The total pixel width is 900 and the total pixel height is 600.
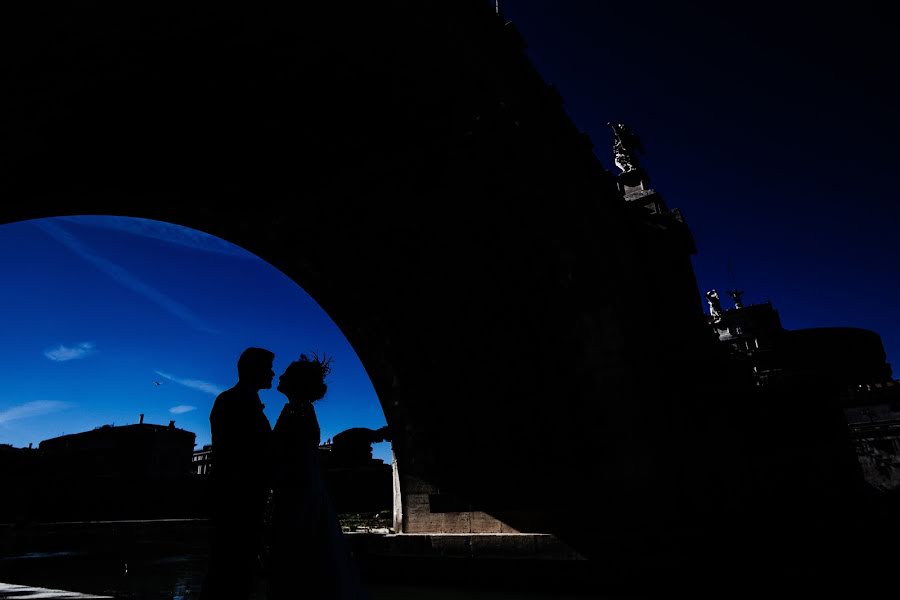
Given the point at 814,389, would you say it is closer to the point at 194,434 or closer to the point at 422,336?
A: the point at 422,336

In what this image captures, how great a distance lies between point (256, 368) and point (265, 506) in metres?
0.80

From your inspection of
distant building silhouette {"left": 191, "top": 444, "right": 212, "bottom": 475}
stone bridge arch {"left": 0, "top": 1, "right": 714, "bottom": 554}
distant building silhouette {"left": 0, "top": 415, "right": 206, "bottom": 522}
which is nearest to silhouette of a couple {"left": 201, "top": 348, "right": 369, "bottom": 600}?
stone bridge arch {"left": 0, "top": 1, "right": 714, "bottom": 554}

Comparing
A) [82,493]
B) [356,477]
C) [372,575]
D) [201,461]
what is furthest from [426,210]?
[201,461]

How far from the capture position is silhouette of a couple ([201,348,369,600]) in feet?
7.87

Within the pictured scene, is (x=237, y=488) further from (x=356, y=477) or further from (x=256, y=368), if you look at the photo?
(x=356, y=477)

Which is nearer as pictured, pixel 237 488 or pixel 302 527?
pixel 237 488

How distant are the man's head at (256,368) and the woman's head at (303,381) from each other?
11cm

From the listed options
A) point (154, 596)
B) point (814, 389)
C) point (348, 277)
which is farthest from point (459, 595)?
point (814, 389)

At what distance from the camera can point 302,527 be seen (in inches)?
103

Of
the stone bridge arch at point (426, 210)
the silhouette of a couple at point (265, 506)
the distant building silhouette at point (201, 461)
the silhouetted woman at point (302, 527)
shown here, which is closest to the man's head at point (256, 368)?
the silhouette of a couple at point (265, 506)

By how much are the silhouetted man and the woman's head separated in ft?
0.75

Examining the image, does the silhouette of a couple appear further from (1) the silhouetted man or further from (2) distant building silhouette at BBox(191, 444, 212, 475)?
(2) distant building silhouette at BBox(191, 444, 212, 475)

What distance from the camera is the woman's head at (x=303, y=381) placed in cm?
293

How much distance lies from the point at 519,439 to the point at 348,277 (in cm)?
435
